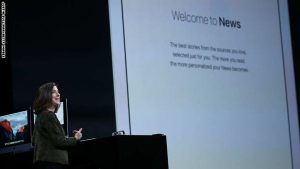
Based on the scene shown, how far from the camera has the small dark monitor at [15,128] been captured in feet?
16.7

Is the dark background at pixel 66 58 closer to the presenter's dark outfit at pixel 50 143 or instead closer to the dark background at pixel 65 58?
the dark background at pixel 65 58

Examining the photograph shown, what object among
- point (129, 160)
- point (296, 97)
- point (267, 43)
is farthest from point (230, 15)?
point (129, 160)

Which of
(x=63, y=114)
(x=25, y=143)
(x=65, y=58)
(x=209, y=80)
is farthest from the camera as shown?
(x=209, y=80)

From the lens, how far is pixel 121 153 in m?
4.19

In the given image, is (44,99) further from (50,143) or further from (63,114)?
(63,114)

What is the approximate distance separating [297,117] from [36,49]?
3.33m

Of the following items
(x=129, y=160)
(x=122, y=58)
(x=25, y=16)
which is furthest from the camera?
(x=122, y=58)

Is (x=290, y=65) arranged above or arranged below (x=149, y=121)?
above

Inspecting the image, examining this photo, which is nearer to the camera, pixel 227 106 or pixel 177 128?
pixel 177 128

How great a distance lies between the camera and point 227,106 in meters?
6.91

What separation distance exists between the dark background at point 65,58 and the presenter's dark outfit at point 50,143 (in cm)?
153

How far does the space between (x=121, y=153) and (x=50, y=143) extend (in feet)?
1.48

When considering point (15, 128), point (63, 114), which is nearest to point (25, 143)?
point (15, 128)

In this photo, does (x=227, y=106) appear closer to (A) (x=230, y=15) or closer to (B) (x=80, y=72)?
(A) (x=230, y=15)
